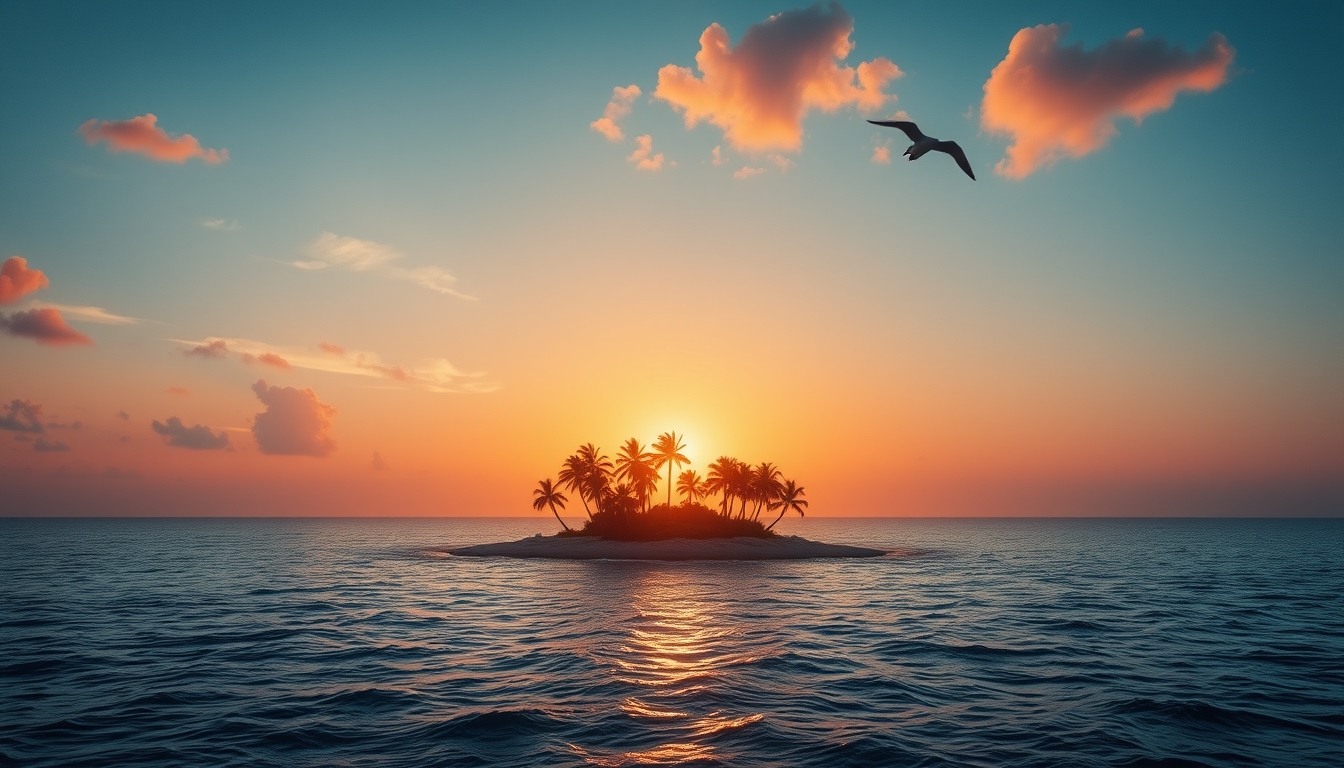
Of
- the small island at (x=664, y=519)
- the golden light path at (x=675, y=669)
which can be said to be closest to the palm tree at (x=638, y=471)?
the small island at (x=664, y=519)

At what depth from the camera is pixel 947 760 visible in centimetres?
1612

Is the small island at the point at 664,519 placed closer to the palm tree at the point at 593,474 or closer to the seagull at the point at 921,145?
the palm tree at the point at 593,474

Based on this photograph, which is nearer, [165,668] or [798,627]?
[165,668]

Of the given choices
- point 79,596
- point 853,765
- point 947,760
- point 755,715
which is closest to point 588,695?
point 755,715

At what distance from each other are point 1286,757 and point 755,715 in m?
12.6

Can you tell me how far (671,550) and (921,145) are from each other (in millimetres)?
83633

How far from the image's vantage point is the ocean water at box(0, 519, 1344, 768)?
1697 cm

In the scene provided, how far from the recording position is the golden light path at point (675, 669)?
53.5 ft

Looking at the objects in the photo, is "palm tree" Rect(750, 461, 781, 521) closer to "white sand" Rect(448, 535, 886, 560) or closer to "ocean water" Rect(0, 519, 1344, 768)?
"white sand" Rect(448, 535, 886, 560)

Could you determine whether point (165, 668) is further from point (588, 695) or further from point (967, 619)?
point (967, 619)

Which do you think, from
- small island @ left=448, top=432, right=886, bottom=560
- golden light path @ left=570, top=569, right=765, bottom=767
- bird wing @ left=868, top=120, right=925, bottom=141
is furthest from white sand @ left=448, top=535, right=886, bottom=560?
→ bird wing @ left=868, top=120, right=925, bottom=141

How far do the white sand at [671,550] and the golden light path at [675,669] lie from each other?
4723 cm

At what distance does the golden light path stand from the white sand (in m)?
47.2

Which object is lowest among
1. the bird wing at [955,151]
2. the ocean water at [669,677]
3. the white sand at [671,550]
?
the white sand at [671,550]
